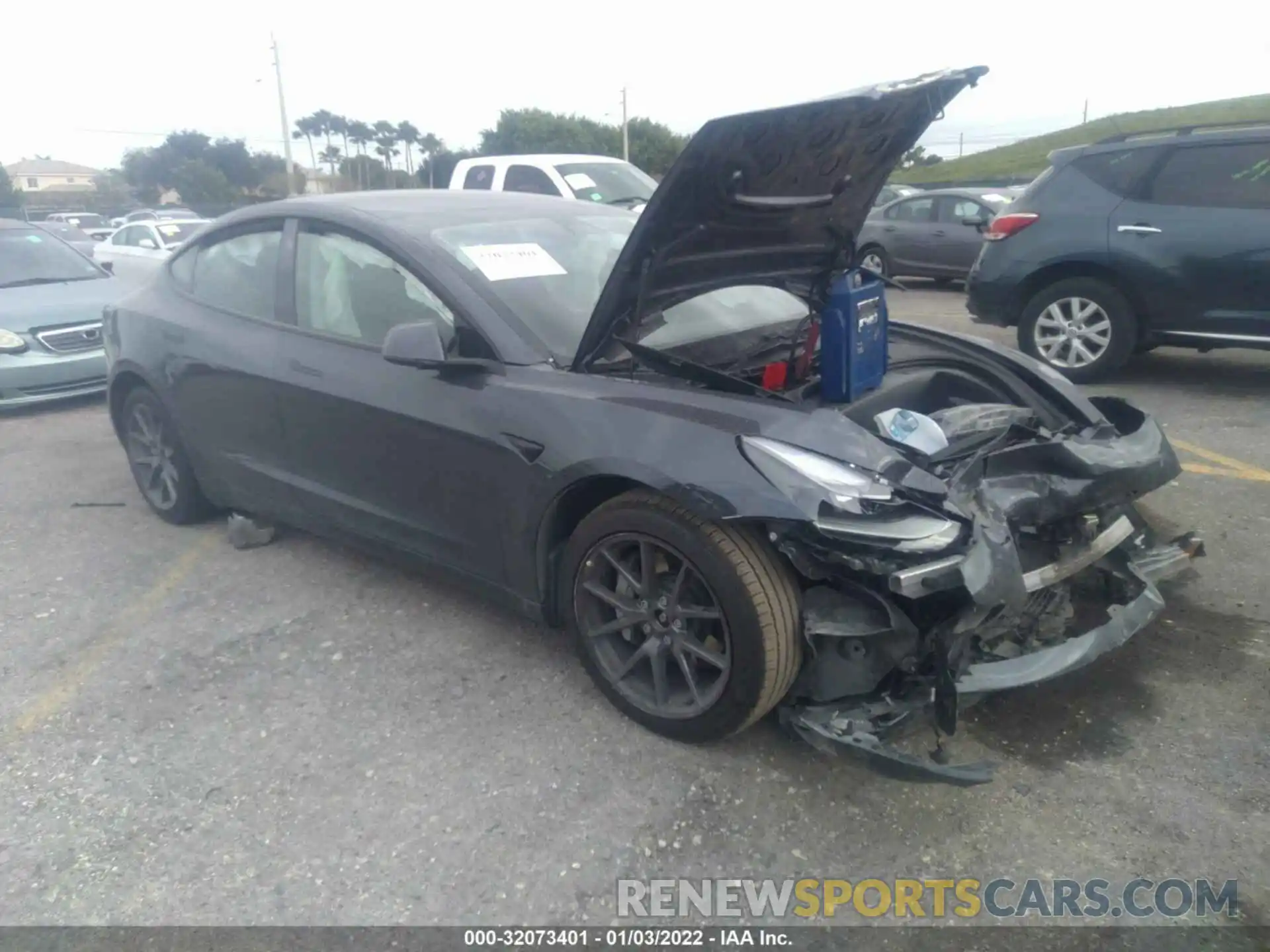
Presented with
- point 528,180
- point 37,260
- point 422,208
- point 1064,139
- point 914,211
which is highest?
point 1064,139

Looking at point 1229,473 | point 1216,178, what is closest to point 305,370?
point 1229,473

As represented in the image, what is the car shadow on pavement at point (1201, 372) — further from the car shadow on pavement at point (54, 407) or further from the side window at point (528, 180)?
the car shadow on pavement at point (54, 407)

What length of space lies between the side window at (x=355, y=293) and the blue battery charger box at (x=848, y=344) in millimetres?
1264

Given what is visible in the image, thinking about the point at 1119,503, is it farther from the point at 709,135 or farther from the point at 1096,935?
the point at 709,135

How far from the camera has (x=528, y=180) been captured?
410 inches

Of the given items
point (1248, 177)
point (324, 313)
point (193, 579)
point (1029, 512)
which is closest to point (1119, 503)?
point (1029, 512)

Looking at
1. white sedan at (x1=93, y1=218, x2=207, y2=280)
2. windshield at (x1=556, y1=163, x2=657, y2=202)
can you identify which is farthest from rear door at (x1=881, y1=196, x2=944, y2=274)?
white sedan at (x1=93, y1=218, x2=207, y2=280)

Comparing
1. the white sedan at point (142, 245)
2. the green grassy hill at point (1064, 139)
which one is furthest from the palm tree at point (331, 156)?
the white sedan at point (142, 245)

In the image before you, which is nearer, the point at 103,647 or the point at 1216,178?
the point at 103,647

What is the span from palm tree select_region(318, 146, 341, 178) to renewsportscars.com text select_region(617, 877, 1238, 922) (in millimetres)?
60397

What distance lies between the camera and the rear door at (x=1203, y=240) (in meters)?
6.29

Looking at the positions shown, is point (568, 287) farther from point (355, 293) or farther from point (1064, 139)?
point (1064, 139)

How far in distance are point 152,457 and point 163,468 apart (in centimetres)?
13

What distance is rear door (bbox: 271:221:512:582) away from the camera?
10.6ft
